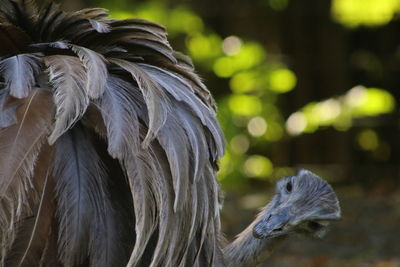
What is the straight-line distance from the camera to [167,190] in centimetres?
213

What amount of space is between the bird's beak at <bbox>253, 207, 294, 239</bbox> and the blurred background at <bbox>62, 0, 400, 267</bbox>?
18.4 ft

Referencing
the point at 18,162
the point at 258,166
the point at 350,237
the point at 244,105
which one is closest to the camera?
the point at 18,162

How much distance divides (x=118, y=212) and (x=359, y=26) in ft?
25.0

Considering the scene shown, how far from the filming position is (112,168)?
7.05ft

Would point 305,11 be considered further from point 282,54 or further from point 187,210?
point 187,210

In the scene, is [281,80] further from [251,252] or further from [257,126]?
[251,252]

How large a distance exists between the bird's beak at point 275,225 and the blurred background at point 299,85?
5595 mm

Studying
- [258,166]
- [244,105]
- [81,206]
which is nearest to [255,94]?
[244,105]

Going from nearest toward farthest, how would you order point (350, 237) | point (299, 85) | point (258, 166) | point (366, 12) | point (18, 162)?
point (18, 162), point (350, 237), point (366, 12), point (258, 166), point (299, 85)

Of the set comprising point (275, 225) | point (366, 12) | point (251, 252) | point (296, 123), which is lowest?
point (296, 123)

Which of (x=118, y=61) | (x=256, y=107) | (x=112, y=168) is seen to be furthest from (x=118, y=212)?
(x=256, y=107)

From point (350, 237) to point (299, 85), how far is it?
3063mm

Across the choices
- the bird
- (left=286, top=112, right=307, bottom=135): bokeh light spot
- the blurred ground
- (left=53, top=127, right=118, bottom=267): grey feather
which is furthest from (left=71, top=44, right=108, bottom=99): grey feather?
(left=286, top=112, right=307, bottom=135): bokeh light spot

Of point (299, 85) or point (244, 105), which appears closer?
point (244, 105)
